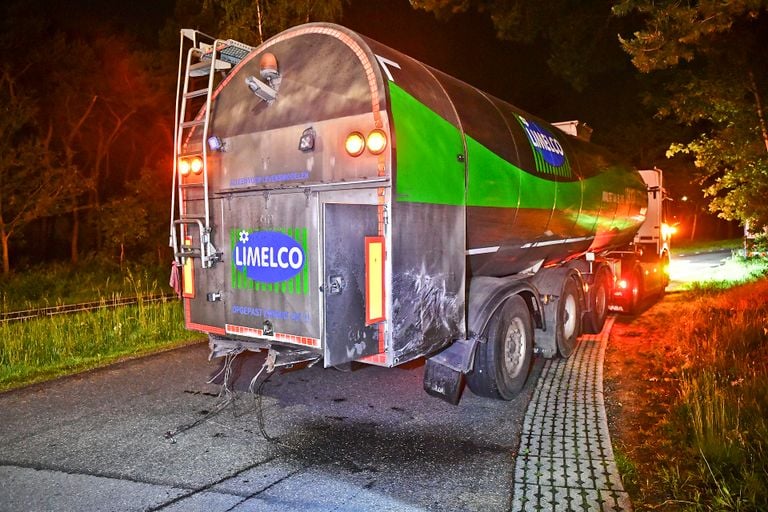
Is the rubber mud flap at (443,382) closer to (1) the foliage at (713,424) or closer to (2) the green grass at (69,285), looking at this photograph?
(1) the foliage at (713,424)

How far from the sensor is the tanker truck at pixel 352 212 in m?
4.36

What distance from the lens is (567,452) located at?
4.65 m

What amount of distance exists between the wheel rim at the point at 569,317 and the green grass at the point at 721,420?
1.38 m

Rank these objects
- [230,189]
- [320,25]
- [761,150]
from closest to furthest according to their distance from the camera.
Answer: [320,25], [230,189], [761,150]

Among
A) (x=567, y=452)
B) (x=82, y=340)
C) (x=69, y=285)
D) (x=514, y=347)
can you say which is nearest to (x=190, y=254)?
(x=514, y=347)

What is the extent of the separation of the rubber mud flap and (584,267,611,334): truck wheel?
15.7 feet

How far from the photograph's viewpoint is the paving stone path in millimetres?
3871

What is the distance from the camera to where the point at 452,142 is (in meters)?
5.07

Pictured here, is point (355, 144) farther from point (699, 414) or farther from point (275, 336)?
point (699, 414)

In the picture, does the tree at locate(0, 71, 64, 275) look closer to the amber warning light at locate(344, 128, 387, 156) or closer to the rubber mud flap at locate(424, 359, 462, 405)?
the rubber mud flap at locate(424, 359, 462, 405)

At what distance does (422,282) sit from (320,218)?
Answer: 1.11 metres

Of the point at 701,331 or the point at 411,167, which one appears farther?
the point at 701,331

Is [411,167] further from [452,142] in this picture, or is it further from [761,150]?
[761,150]

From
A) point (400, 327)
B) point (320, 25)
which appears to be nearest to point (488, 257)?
point (400, 327)
